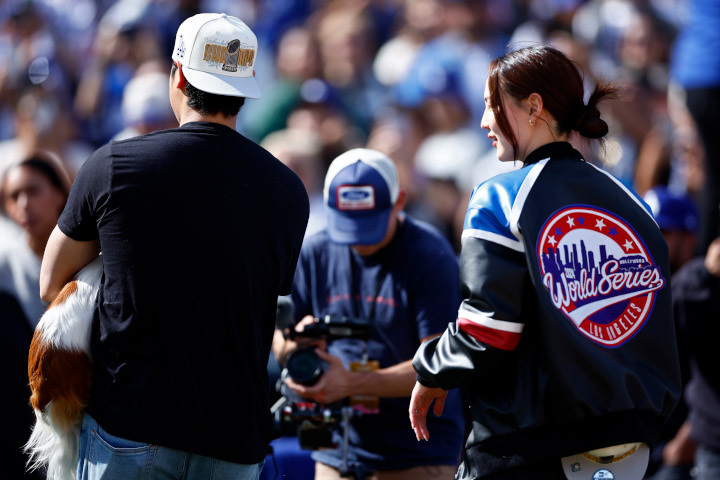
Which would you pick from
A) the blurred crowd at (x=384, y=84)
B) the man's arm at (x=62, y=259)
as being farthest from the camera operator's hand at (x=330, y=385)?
the blurred crowd at (x=384, y=84)

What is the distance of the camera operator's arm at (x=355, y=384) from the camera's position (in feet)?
12.9

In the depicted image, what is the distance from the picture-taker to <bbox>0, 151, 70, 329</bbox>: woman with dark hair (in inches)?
184

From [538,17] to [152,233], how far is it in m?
7.89

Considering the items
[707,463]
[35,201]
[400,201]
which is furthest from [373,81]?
[707,463]

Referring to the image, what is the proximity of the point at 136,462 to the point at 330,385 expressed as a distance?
1250mm

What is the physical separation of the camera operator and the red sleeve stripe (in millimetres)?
1247

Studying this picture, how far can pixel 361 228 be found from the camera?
13.4ft

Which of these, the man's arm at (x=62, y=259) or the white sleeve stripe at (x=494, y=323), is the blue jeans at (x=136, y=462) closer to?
the man's arm at (x=62, y=259)

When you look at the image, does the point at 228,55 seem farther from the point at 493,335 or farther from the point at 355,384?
the point at 355,384

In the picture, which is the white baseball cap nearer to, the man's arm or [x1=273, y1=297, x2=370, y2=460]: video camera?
the man's arm

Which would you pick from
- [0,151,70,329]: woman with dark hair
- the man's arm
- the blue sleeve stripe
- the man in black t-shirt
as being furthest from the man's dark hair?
[0,151,70,329]: woman with dark hair

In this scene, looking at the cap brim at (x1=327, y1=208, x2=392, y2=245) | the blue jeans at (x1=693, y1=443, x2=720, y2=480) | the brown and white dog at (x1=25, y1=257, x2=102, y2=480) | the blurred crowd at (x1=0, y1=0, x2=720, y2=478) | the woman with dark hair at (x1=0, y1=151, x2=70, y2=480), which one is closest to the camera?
the brown and white dog at (x1=25, y1=257, x2=102, y2=480)

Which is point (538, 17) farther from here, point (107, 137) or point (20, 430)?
point (20, 430)

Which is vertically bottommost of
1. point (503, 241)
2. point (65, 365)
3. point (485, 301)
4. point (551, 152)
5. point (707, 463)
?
point (707, 463)
